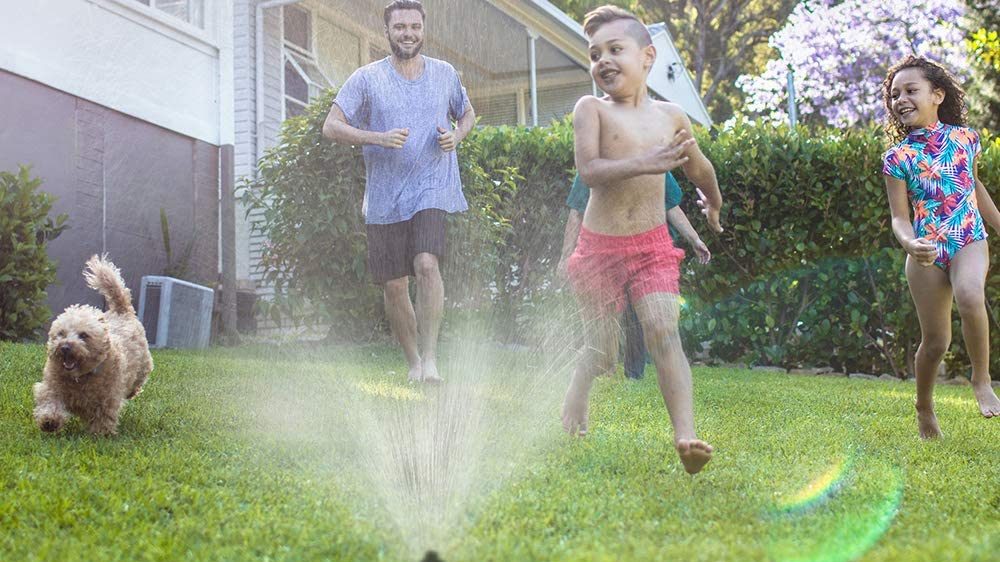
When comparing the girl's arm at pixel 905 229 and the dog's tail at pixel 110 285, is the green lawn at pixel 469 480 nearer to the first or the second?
the dog's tail at pixel 110 285

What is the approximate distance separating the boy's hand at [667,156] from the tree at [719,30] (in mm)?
Result: 30991

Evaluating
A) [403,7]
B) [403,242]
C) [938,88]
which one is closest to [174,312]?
[403,242]

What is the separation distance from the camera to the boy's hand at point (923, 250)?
14.7ft

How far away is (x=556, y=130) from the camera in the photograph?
10250mm

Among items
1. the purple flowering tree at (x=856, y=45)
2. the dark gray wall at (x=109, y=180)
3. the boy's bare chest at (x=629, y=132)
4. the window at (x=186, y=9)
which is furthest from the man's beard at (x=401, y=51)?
the purple flowering tree at (x=856, y=45)

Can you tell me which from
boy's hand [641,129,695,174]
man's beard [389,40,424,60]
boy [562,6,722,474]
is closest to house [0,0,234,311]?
man's beard [389,40,424,60]

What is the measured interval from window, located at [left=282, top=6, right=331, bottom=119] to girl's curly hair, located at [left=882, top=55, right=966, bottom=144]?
28.8ft

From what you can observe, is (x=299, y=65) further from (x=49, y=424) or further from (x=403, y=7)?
(x=49, y=424)

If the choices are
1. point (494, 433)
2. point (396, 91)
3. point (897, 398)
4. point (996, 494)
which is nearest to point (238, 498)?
point (494, 433)

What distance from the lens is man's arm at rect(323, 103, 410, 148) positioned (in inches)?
217

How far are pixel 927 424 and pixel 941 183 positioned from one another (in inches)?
43.7

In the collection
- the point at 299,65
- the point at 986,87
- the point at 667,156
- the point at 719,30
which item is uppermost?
the point at 719,30

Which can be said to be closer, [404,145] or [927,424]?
[927,424]

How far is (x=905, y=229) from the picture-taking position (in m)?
4.68
